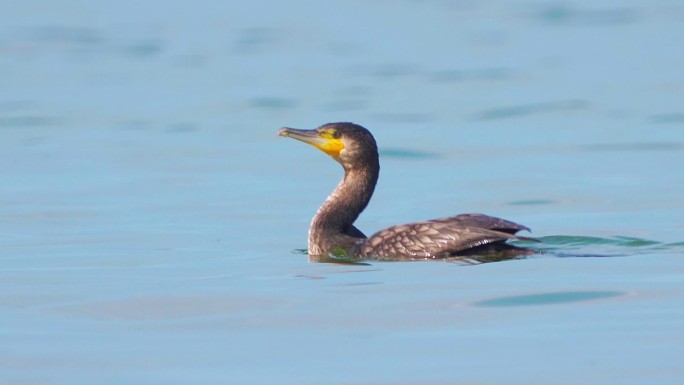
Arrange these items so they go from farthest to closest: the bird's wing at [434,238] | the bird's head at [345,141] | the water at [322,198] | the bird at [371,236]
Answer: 1. the bird's head at [345,141]
2. the bird at [371,236]
3. the bird's wing at [434,238]
4. the water at [322,198]

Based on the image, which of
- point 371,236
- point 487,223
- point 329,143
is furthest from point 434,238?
point 329,143

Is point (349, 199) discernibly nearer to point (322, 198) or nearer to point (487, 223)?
point (487, 223)

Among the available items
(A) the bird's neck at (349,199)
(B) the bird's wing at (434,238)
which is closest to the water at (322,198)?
(B) the bird's wing at (434,238)

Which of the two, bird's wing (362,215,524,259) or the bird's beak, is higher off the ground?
the bird's beak

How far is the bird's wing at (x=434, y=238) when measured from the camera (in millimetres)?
11648

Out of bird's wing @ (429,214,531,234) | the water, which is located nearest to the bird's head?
the water

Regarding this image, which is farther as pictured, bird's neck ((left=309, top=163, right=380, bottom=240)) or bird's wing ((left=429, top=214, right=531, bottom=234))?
bird's neck ((left=309, top=163, right=380, bottom=240))

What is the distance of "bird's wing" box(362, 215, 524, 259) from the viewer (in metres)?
11.6

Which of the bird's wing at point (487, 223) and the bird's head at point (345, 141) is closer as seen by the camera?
the bird's wing at point (487, 223)

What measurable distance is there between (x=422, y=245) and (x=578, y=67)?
19.4 m

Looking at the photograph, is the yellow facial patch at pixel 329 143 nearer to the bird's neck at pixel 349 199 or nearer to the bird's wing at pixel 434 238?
the bird's neck at pixel 349 199

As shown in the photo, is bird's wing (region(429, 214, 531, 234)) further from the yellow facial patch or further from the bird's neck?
the yellow facial patch

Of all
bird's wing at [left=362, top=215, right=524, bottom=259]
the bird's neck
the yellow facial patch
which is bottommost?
bird's wing at [left=362, top=215, right=524, bottom=259]

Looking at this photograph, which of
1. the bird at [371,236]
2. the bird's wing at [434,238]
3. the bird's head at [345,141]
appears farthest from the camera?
the bird's head at [345,141]
